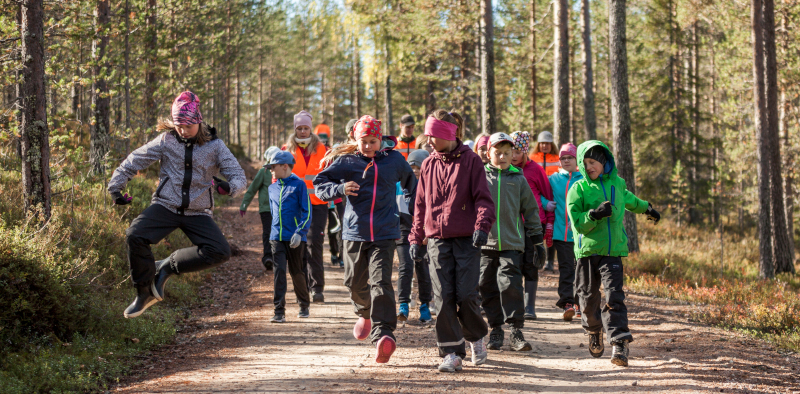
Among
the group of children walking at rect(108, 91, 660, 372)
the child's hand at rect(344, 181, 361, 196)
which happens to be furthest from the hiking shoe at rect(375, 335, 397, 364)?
the child's hand at rect(344, 181, 361, 196)

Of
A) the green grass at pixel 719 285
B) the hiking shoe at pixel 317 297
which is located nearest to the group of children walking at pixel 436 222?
the hiking shoe at pixel 317 297

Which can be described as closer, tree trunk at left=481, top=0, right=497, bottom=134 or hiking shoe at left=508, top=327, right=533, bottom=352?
hiking shoe at left=508, top=327, right=533, bottom=352

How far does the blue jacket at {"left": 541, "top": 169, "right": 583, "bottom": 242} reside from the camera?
342 inches

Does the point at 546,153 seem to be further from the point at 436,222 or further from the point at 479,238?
the point at 479,238

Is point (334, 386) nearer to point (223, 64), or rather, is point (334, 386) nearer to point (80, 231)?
point (80, 231)

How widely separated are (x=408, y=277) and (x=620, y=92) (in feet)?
27.3

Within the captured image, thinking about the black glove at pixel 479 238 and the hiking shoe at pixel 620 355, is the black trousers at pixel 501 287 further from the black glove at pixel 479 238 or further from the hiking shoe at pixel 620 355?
the black glove at pixel 479 238

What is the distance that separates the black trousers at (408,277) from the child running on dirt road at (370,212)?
1.72m

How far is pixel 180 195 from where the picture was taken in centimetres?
620

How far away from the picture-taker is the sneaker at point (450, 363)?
5.75 metres

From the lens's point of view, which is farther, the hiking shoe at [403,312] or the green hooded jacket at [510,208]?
the hiking shoe at [403,312]

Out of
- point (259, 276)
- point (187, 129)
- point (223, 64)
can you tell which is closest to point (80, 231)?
point (259, 276)

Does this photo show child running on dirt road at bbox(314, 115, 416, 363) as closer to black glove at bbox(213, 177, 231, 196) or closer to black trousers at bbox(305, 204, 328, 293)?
black glove at bbox(213, 177, 231, 196)

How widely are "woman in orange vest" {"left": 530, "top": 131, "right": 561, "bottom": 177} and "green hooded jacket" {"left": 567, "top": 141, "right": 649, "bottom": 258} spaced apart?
345 cm
